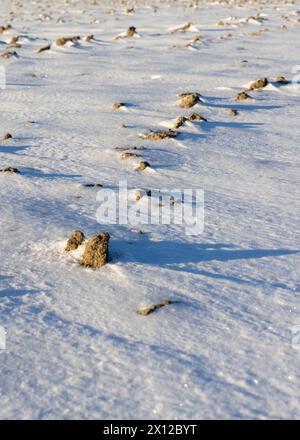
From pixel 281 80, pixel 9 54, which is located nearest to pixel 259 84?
pixel 281 80

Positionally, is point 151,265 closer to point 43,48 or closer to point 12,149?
point 12,149

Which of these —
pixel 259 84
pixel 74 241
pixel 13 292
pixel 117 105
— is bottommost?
pixel 13 292

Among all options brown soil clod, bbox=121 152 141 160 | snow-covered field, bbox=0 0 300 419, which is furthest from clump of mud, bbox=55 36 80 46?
brown soil clod, bbox=121 152 141 160

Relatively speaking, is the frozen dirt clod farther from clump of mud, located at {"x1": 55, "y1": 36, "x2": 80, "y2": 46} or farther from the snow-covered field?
clump of mud, located at {"x1": 55, "y1": 36, "x2": 80, "y2": 46}

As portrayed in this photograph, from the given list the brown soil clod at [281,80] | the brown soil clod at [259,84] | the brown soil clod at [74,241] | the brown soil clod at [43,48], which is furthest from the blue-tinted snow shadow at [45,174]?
the brown soil clod at [43,48]

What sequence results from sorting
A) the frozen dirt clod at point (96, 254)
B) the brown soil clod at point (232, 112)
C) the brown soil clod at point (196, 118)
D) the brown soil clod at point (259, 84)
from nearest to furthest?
1. the frozen dirt clod at point (96, 254)
2. the brown soil clod at point (196, 118)
3. the brown soil clod at point (232, 112)
4. the brown soil clod at point (259, 84)

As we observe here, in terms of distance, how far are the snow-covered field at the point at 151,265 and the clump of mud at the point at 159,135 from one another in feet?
0.29

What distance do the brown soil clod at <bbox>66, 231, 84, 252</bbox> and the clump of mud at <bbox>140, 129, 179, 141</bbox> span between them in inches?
77.0

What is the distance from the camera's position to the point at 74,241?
297 cm

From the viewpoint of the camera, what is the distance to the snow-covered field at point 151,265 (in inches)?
81.7

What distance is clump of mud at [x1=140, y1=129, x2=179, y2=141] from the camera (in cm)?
475

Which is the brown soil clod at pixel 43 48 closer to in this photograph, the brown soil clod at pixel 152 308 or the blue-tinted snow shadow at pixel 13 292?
the blue-tinted snow shadow at pixel 13 292

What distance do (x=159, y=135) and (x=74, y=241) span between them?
79.6 inches
